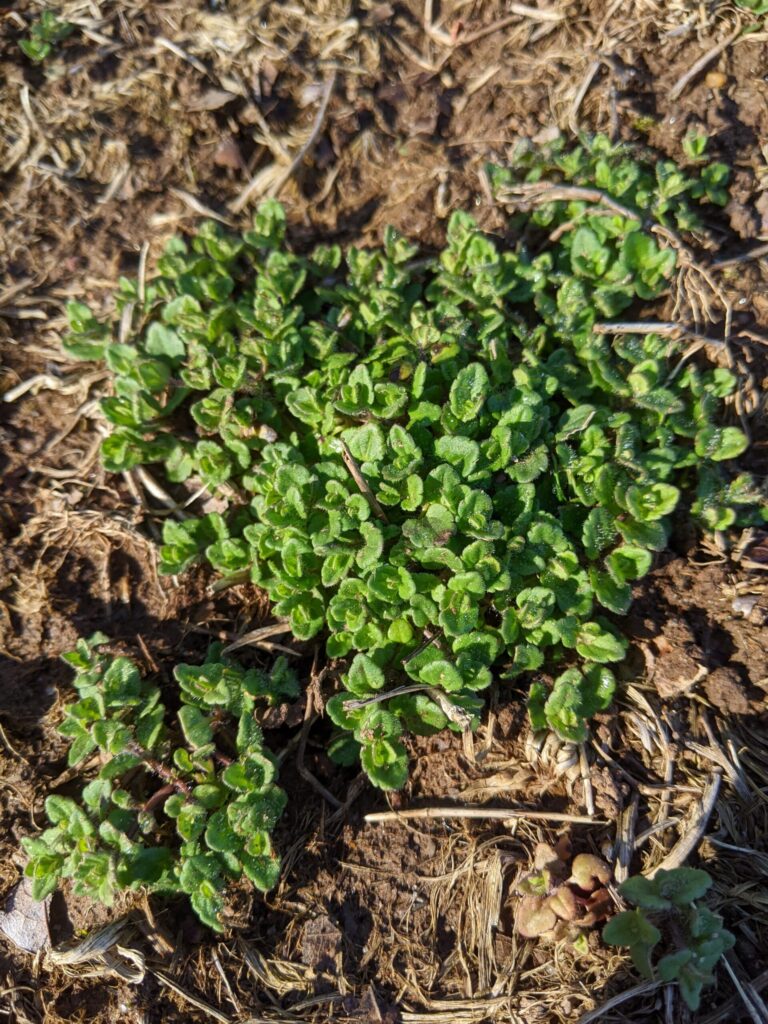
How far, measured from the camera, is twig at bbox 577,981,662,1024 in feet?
7.45

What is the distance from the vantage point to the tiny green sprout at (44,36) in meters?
4.17

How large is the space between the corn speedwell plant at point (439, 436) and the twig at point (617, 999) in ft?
2.47

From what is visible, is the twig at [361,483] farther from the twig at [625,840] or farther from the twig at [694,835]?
the twig at [694,835]

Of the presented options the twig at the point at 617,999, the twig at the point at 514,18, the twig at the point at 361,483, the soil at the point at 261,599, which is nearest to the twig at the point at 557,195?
the soil at the point at 261,599

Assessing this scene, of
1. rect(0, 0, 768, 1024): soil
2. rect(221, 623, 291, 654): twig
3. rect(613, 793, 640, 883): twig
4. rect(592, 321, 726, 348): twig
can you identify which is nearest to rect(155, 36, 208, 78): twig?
rect(0, 0, 768, 1024): soil

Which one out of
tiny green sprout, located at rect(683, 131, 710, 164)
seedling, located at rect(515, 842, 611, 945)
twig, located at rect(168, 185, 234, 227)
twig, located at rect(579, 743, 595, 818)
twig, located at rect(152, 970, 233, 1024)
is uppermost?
tiny green sprout, located at rect(683, 131, 710, 164)

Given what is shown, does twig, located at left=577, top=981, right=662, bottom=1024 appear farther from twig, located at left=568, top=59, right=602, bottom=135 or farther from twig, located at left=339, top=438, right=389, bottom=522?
twig, located at left=568, top=59, right=602, bottom=135

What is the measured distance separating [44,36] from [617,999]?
17.4ft

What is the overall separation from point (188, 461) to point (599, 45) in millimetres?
3001

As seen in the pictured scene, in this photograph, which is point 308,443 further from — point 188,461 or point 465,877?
point 465,877

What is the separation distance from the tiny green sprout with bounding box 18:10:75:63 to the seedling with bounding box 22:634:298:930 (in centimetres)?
343

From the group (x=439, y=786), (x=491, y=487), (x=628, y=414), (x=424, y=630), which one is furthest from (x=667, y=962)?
(x=628, y=414)

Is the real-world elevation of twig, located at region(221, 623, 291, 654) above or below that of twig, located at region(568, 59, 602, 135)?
below

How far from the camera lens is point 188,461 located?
130 inches
